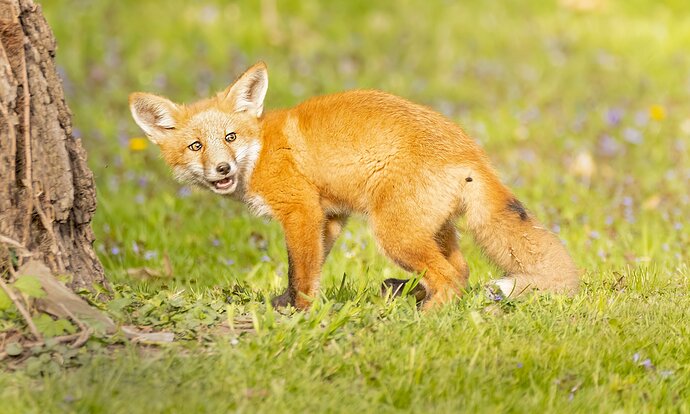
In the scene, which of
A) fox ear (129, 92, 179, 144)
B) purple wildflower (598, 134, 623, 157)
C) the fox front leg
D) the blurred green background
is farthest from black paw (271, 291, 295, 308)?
purple wildflower (598, 134, 623, 157)

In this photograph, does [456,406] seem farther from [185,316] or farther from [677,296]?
[677,296]

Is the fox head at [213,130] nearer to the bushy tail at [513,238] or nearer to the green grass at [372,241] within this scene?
the green grass at [372,241]

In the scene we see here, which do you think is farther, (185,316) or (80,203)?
(80,203)

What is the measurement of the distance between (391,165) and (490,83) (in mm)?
6072

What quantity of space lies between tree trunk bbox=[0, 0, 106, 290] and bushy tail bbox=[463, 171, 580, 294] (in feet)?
6.21

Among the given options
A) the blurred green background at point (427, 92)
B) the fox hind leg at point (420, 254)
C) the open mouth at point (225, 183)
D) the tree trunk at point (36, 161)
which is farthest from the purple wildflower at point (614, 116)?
the tree trunk at point (36, 161)

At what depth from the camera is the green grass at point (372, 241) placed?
11.5 feet

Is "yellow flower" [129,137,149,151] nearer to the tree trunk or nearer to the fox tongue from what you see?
the fox tongue

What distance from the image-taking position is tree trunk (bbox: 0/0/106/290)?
399cm

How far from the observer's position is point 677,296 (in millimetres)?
4551

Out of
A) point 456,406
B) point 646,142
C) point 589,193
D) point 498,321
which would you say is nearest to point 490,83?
point 646,142

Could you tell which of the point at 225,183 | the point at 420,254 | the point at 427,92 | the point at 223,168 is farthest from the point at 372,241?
the point at 427,92

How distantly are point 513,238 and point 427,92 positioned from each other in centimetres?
559

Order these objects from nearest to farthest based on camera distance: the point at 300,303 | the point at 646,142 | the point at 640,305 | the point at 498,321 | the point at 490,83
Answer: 1. the point at 498,321
2. the point at 640,305
3. the point at 300,303
4. the point at 646,142
5. the point at 490,83
